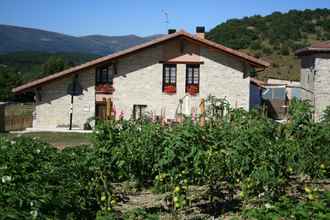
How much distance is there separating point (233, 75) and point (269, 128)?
19.1 meters

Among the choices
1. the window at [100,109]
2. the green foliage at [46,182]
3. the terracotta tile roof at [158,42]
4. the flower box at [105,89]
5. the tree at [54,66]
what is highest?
the tree at [54,66]

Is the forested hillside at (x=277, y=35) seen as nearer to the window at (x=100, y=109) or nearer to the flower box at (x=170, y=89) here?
the flower box at (x=170, y=89)

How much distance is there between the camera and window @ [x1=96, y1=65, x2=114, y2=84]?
91.6ft

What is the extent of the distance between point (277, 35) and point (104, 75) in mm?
42219

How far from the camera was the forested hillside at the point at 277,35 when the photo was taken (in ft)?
194

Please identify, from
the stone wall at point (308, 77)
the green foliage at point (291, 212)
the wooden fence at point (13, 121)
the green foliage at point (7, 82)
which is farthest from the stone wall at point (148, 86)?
the green foliage at point (291, 212)

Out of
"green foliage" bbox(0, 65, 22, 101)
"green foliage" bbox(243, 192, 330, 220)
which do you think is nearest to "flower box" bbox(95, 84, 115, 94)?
"green foliage" bbox(0, 65, 22, 101)

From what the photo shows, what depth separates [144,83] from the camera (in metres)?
27.8

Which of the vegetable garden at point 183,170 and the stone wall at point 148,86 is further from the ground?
the stone wall at point 148,86

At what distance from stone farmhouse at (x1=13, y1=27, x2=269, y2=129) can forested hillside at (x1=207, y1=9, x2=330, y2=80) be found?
92.1 ft

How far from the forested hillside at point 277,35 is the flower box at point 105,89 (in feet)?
97.0

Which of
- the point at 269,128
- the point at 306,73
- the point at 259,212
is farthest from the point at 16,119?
the point at 259,212

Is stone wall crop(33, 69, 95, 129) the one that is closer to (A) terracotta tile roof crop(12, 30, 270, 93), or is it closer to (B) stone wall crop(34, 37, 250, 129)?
(B) stone wall crop(34, 37, 250, 129)

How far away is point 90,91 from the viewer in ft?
91.4
